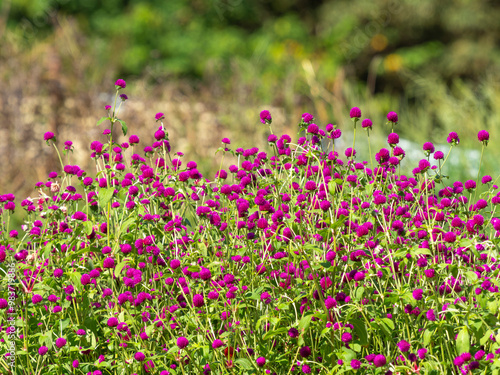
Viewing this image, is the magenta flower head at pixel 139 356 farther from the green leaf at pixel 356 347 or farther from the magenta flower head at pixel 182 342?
the green leaf at pixel 356 347

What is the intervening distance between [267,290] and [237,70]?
7.47 metres

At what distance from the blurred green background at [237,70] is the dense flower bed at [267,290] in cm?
359

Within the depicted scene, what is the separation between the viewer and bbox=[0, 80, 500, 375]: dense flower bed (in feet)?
7.32

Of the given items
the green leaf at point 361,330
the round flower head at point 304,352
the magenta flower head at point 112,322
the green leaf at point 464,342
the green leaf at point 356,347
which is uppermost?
the green leaf at point 464,342

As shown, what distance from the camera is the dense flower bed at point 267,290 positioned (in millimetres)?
2230

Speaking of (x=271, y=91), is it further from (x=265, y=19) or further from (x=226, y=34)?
(x=265, y=19)

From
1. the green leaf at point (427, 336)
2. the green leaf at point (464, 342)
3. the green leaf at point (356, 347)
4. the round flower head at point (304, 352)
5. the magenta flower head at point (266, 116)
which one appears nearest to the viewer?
the green leaf at point (464, 342)

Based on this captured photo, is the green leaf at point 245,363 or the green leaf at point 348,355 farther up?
the green leaf at point 348,355

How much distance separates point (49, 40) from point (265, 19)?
7939 millimetres

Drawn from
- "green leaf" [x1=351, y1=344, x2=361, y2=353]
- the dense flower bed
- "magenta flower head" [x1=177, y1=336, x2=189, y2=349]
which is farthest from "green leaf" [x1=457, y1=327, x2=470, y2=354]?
"magenta flower head" [x1=177, y1=336, x2=189, y2=349]

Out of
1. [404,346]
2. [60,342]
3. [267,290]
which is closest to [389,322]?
[404,346]

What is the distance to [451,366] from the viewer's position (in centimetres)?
233

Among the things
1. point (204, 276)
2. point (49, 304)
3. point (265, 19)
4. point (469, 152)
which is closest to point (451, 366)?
point (204, 276)

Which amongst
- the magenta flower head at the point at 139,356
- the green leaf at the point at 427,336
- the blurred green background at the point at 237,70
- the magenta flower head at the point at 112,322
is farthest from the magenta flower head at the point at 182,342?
the blurred green background at the point at 237,70
